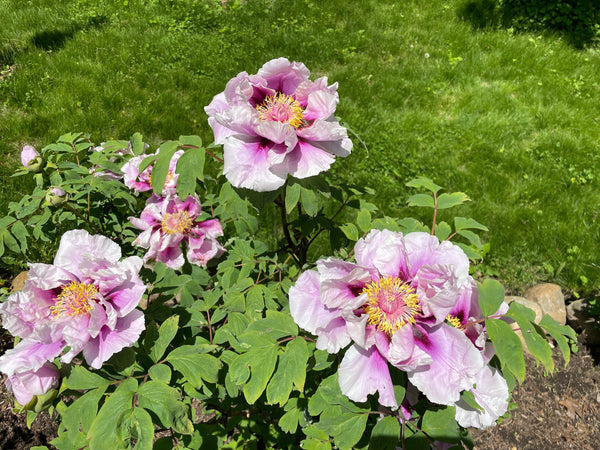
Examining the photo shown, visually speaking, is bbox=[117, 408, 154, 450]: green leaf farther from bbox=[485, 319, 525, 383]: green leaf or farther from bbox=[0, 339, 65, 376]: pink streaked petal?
bbox=[485, 319, 525, 383]: green leaf

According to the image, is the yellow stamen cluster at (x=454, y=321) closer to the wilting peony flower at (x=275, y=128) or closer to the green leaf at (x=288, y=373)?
the green leaf at (x=288, y=373)

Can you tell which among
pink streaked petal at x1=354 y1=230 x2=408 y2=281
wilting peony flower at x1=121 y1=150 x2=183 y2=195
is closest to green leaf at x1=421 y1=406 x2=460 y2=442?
pink streaked petal at x1=354 y1=230 x2=408 y2=281

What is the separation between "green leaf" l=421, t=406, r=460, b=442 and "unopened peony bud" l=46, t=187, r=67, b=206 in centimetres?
150

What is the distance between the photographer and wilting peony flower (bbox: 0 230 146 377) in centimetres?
115

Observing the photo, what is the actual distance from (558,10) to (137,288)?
6403 millimetres

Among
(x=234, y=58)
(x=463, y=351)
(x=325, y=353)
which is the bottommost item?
(x=234, y=58)

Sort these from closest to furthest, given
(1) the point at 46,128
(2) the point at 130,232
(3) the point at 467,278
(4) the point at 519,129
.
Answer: (3) the point at 467,278
(2) the point at 130,232
(1) the point at 46,128
(4) the point at 519,129

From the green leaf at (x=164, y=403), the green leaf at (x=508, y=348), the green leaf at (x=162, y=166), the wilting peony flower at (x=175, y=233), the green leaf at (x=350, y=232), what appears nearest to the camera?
the green leaf at (x=508, y=348)

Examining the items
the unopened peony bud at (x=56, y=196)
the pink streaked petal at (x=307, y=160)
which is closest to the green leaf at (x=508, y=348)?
the pink streaked petal at (x=307, y=160)

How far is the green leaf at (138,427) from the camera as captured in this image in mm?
1071

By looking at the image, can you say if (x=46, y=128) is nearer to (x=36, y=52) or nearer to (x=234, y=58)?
(x=36, y=52)

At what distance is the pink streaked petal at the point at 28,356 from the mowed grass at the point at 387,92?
95.7 inches

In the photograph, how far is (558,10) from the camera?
567cm

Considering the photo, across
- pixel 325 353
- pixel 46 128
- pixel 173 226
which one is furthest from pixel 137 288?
pixel 46 128
